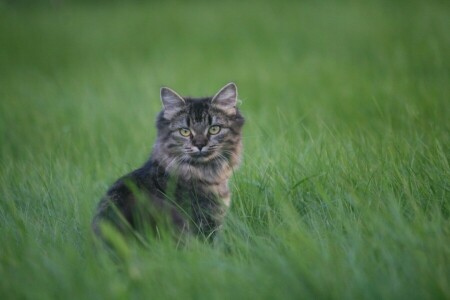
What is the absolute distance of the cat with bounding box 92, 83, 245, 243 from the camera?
132 inches

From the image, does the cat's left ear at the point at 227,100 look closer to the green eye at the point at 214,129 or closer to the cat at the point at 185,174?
the cat at the point at 185,174

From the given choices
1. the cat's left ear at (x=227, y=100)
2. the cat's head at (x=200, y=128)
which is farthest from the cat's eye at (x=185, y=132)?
the cat's left ear at (x=227, y=100)

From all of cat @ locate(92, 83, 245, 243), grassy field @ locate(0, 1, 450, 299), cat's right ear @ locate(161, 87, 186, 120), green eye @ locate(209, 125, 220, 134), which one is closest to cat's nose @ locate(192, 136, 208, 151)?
cat @ locate(92, 83, 245, 243)

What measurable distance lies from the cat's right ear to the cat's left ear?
11.0 inches

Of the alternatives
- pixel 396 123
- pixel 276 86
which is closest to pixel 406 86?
pixel 396 123

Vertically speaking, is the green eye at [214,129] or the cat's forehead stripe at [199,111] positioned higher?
the cat's forehead stripe at [199,111]

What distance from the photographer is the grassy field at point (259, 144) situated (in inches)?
112

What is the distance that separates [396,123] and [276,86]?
10.4 ft

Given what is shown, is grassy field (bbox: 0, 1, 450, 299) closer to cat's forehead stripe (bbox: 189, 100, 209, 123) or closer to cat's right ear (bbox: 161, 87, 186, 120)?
cat's forehead stripe (bbox: 189, 100, 209, 123)

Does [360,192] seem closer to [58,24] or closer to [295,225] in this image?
[295,225]

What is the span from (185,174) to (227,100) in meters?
0.77

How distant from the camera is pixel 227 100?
4.34 metres

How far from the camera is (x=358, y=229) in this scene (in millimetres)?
3223

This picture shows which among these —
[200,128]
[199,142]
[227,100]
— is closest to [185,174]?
[199,142]
